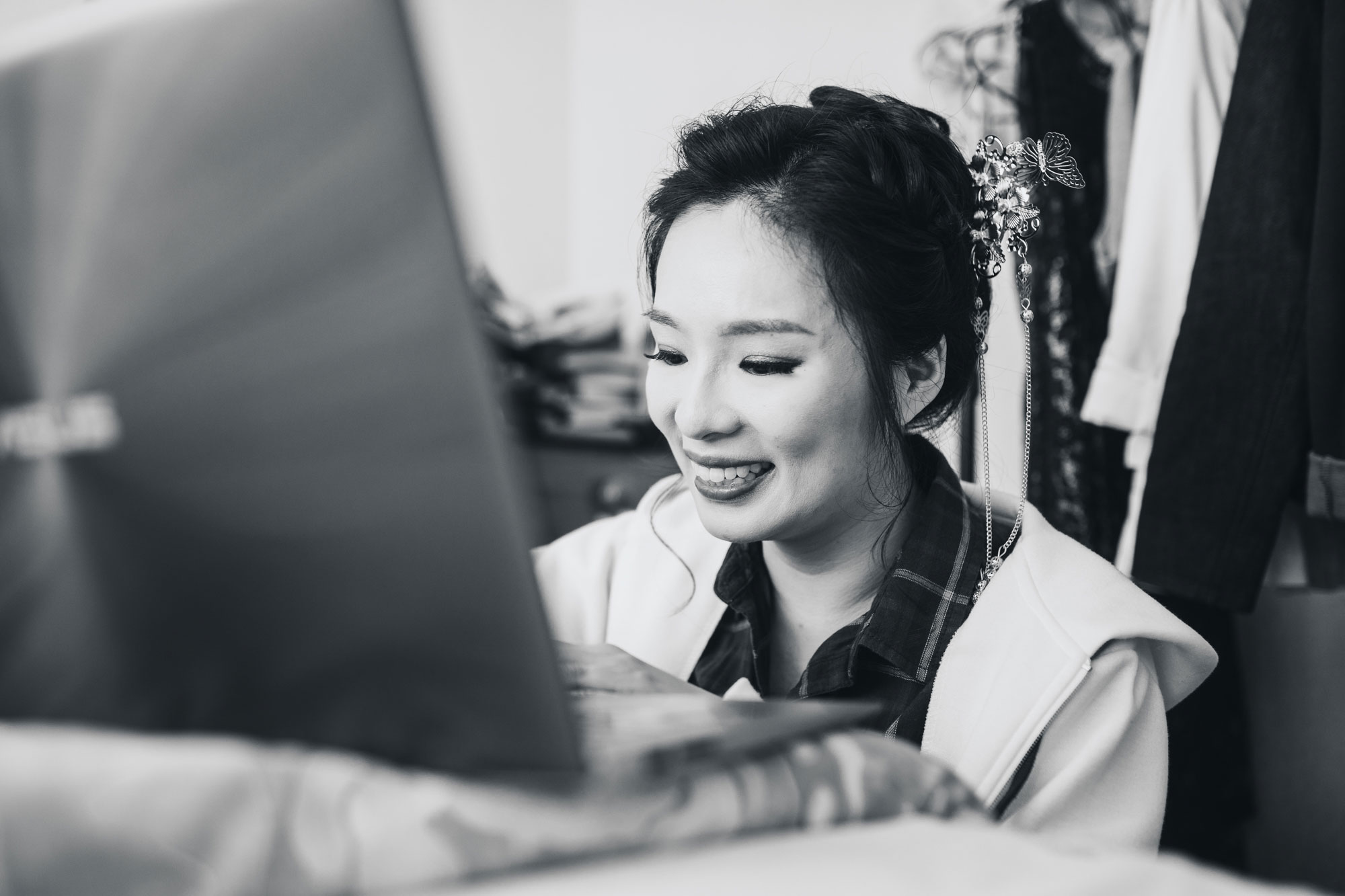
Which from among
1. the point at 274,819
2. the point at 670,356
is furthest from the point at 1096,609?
the point at 274,819

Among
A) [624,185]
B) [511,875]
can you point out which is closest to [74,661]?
[511,875]

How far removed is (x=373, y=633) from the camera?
0.37 m

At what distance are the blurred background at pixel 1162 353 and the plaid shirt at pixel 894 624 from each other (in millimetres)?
230

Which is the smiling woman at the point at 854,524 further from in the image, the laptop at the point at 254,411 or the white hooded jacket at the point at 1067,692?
the laptop at the point at 254,411

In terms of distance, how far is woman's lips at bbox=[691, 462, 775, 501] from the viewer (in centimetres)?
93

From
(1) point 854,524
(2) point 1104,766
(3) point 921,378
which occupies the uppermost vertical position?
(3) point 921,378

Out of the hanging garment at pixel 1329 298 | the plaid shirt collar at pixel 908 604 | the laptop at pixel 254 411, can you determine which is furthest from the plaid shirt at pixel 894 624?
the laptop at pixel 254 411

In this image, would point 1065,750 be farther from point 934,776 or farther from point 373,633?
point 373,633

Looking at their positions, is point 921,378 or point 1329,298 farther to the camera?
point 1329,298

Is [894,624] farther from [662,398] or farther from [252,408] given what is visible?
[252,408]

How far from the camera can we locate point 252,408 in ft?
1.21

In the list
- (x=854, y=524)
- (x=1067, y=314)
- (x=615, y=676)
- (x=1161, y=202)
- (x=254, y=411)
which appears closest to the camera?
(x=254, y=411)

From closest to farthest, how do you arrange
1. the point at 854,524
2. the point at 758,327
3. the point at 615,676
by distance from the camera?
the point at 615,676
the point at 758,327
the point at 854,524

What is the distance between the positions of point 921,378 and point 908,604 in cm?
22
